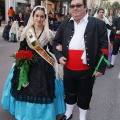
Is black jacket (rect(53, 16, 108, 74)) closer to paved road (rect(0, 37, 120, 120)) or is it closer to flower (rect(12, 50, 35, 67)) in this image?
flower (rect(12, 50, 35, 67))

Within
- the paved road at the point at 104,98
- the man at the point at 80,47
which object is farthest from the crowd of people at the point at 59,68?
the paved road at the point at 104,98

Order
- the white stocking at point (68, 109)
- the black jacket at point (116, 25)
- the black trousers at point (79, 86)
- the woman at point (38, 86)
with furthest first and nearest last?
the black jacket at point (116, 25), the white stocking at point (68, 109), the woman at point (38, 86), the black trousers at point (79, 86)

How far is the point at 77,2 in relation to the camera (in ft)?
7.06

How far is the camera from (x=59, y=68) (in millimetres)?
2875

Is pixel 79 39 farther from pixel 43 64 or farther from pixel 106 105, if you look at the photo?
pixel 106 105

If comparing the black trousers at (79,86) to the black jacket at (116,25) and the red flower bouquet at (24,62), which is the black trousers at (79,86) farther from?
the black jacket at (116,25)

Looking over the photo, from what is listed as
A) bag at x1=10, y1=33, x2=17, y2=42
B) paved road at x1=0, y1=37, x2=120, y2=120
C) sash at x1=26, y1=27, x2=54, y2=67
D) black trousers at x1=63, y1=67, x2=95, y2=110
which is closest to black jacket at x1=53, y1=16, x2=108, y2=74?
black trousers at x1=63, y1=67, x2=95, y2=110

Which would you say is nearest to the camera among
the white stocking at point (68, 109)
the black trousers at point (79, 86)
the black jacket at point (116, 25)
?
the black trousers at point (79, 86)

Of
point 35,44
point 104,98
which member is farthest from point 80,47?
point 104,98

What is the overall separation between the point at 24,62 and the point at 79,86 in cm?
75

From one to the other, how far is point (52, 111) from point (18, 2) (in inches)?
693

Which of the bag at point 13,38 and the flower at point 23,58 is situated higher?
the flower at point 23,58

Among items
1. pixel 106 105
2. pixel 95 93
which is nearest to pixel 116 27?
pixel 95 93

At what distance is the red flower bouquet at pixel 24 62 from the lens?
8.16 feet
